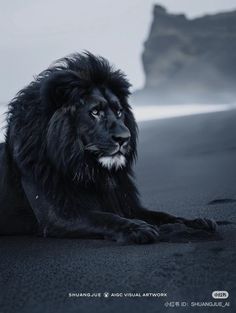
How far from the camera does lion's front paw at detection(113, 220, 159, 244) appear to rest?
347 cm

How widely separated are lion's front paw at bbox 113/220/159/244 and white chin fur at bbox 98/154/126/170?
0.52m

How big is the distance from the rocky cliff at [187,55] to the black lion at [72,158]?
6676 centimetres

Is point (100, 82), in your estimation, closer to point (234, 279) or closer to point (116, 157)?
point (116, 157)

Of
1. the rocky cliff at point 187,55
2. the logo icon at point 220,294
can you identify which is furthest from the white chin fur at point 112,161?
the rocky cliff at point 187,55

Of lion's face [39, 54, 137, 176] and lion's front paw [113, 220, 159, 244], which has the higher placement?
lion's face [39, 54, 137, 176]

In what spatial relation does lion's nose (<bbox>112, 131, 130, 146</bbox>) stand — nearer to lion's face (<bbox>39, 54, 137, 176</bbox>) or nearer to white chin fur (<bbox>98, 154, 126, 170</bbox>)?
lion's face (<bbox>39, 54, 137, 176</bbox>)

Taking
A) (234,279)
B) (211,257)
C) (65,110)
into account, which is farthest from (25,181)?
(234,279)

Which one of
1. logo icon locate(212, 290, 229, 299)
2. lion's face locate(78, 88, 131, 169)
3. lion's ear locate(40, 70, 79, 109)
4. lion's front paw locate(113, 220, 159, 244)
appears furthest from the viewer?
lion's ear locate(40, 70, 79, 109)

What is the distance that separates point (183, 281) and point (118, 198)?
5.13ft

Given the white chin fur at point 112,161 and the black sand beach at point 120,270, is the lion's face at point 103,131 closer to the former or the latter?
the white chin fur at point 112,161

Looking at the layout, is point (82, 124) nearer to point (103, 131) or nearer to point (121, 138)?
point (103, 131)

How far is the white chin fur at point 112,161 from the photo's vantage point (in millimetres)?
3898

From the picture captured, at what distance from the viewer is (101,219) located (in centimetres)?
372

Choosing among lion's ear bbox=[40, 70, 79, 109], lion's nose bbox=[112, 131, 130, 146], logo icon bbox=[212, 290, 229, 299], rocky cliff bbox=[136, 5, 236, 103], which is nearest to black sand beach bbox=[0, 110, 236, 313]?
logo icon bbox=[212, 290, 229, 299]
